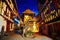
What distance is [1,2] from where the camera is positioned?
8695mm

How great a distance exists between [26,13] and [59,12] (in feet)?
32.1

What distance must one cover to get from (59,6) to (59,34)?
1.98 meters

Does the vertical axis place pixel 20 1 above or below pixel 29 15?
above

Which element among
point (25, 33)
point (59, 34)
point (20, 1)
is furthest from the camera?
point (20, 1)

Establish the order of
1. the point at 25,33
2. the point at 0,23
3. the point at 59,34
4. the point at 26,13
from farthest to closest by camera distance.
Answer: the point at 26,13
the point at 25,33
the point at 0,23
the point at 59,34

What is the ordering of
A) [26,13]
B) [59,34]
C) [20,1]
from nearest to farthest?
[59,34]
[26,13]
[20,1]

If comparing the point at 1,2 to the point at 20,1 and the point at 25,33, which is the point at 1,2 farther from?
→ the point at 20,1

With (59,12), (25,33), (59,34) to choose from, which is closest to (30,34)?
(25,33)

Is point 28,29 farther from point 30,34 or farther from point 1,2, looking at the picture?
point 1,2

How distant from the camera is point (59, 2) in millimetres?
6855

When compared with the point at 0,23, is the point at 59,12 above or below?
above

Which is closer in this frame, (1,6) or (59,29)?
(59,29)

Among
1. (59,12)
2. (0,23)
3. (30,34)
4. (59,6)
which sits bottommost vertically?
(30,34)

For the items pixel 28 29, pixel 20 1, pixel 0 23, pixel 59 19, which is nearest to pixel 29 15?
pixel 28 29
